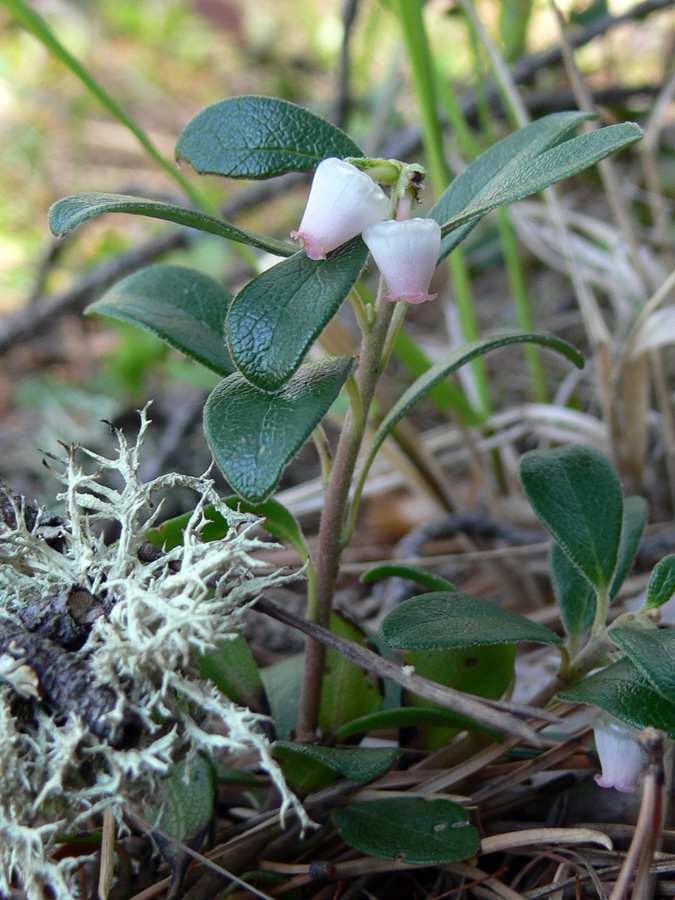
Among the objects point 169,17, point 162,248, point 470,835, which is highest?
point 169,17

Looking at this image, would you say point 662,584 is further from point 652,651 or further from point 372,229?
point 372,229

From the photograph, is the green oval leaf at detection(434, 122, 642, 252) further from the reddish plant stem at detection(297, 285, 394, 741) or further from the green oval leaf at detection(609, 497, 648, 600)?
the green oval leaf at detection(609, 497, 648, 600)

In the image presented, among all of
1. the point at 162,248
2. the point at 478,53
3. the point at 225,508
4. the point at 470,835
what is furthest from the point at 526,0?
the point at 470,835

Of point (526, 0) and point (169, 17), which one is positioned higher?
point (169, 17)

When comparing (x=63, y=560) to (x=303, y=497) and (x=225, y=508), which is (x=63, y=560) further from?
(x=303, y=497)

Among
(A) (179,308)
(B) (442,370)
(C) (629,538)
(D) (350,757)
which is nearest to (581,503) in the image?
(C) (629,538)

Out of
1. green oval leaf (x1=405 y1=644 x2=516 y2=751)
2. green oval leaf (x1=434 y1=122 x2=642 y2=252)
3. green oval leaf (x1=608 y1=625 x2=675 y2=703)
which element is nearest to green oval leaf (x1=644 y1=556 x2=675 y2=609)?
green oval leaf (x1=608 y1=625 x2=675 y2=703)

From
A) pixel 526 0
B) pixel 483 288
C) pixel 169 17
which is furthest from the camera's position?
pixel 169 17
